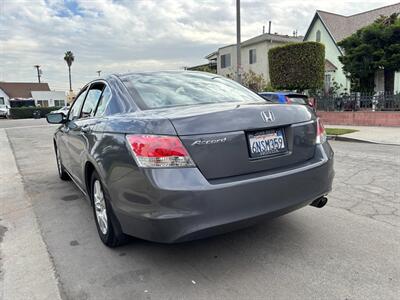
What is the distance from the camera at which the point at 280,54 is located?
1614cm

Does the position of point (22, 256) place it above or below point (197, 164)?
below

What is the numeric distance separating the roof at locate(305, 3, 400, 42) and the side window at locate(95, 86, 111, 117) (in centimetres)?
2374

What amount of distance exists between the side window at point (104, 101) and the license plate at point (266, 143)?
1.62 meters

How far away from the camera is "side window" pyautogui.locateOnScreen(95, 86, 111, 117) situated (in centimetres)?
355

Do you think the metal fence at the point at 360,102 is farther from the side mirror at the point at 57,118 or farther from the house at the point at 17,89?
the house at the point at 17,89

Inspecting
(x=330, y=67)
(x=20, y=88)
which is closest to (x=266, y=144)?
(x=330, y=67)

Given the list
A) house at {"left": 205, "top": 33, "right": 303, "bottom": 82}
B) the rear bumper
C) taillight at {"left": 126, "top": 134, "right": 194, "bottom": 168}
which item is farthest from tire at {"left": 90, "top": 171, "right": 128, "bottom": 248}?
house at {"left": 205, "top": 33, "right": 303, "bottom": 82}

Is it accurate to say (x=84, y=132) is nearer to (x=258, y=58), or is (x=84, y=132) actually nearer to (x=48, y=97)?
(x=258, y=58)

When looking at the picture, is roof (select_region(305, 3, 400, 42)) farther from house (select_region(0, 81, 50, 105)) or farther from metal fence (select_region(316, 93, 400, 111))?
house (select_region(0, 81, 50, 105))

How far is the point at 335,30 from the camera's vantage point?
25.0 meters

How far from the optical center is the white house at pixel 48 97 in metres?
58.8

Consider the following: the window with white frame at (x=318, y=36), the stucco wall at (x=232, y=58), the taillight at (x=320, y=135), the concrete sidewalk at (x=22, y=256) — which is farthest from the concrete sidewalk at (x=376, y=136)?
the stucco wall at (x=232, y=58)

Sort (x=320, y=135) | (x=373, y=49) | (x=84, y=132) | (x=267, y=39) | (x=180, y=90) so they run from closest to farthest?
(x=320, y=135) < (x=180, y=90) < (x=84, y=132) < (x=373, y=49) < (x=267, y=39)

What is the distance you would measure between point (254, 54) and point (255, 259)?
33446mm
